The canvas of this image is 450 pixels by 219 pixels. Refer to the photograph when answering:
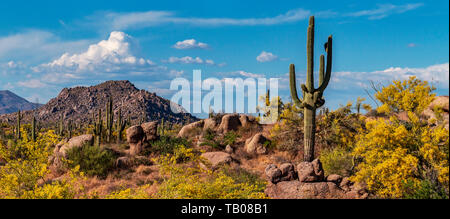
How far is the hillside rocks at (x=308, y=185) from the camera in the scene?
11.6 meters

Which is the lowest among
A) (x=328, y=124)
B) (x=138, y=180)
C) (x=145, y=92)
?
(x=138, y=180)

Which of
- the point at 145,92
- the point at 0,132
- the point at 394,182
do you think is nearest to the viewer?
the point at 394,182

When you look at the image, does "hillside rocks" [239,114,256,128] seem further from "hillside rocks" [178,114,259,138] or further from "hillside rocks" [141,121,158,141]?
"hillside rocks" [141,121,158,141]

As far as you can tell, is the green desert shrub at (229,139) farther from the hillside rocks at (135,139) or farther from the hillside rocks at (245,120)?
the hillside rocks at (135,139)

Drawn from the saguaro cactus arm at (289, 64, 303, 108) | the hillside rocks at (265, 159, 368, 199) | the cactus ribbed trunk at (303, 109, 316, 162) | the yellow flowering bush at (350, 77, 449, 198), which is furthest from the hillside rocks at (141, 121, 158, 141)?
the yellow flowering bush at (350, 77, 449, 198)

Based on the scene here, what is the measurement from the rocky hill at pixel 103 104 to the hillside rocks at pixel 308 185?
181 ft

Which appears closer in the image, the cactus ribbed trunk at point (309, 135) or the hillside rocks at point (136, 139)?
the cactus ribbed trunk at point (309, 135)

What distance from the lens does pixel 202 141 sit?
67.9 feet

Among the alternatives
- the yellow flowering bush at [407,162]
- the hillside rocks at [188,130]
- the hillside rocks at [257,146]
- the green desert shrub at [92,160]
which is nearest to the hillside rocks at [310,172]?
the yellow flowering bush at [407,162]

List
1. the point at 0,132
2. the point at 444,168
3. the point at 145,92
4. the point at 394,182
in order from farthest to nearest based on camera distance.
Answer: the point at 145,92, the point at 0,132, the point at 394,182, the point at 444,168
